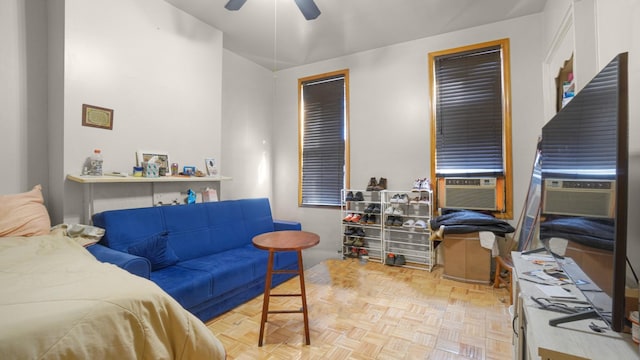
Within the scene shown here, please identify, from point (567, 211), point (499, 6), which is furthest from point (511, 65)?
point (567, 211)

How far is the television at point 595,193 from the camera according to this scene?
78 cm

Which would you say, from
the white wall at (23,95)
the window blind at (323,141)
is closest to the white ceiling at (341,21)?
the window blind at (323,141)

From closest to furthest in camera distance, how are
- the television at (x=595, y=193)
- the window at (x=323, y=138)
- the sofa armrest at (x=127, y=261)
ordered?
the television at (x=595, y=193)
the sofa armrest at (x=127, y=261)
the window at (x=323, y=138)

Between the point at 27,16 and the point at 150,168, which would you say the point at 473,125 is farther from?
the point at 27,16

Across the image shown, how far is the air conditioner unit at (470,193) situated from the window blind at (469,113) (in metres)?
0.14

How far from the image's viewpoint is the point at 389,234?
12.7 ft

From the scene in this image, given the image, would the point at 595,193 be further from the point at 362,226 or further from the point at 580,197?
the point at 362,226

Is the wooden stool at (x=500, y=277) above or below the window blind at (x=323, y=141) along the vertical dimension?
below

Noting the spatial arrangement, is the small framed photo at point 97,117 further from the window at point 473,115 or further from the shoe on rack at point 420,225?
the window at point 473,115

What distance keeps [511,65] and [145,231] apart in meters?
4.19

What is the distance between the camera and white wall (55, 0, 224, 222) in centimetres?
228

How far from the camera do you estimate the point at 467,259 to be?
3047 millimetres

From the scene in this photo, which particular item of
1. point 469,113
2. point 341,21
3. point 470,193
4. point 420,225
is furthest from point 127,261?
point 469,113

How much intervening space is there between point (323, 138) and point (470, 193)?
A: 2212mm
